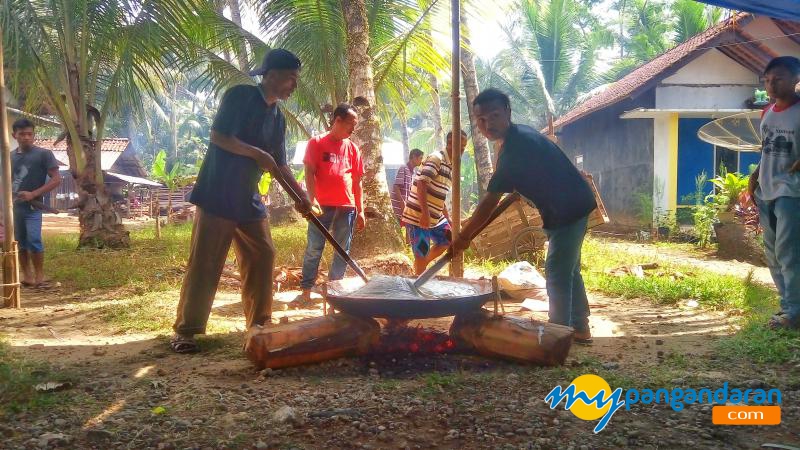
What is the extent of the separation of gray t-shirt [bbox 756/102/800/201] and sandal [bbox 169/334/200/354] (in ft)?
12.8

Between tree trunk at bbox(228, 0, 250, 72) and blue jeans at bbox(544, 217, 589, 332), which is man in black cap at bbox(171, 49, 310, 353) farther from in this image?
tree trunk at bbox(228, 0, 250, 72)

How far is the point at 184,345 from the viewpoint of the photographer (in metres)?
3.61

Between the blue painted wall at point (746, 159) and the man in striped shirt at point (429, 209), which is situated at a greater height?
the blue painted wall at point (746, 159)

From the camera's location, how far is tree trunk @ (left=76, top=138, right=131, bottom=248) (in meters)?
8.67

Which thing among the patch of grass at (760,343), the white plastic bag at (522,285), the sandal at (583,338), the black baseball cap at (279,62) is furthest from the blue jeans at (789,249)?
the black baseball cap at (279,62)

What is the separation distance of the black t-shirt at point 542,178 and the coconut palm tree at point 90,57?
17.1 feet

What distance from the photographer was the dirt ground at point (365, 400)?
227 cm

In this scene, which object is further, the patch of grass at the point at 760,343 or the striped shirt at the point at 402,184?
the striped shirt at the point at 402,184

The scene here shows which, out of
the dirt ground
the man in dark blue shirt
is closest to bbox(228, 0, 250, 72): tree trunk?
the dirt ground

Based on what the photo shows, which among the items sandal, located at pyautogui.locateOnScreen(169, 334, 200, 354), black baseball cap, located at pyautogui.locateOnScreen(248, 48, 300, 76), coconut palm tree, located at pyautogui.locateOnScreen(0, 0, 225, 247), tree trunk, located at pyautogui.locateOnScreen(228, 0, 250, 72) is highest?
tree trunk, located at pyautogui.locateOnScreen(228, 0, 250, 72)

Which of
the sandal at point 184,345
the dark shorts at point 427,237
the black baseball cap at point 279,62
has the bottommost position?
the sandal at point 184,345

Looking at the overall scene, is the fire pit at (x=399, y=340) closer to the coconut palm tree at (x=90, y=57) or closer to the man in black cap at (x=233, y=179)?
the man in black cap at (x=233, y=179)

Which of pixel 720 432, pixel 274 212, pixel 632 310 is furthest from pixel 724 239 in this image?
pixel 274 212

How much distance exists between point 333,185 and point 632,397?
117 inches
